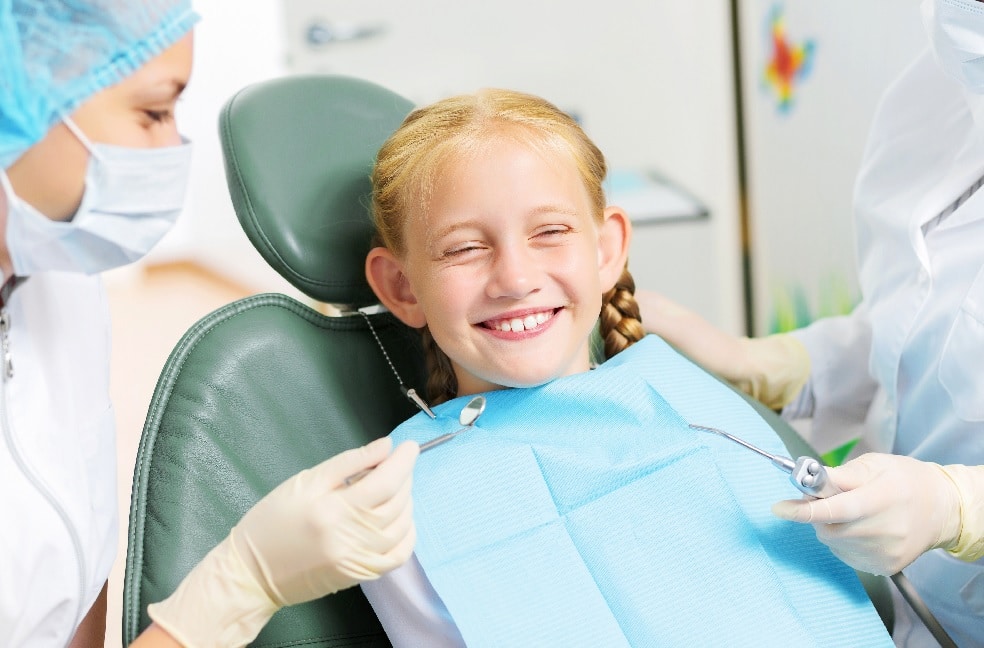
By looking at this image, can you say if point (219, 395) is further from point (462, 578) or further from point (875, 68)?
point (875, 68)

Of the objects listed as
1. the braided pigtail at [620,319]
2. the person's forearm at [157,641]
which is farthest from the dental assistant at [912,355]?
the person's forearm at [157,641]

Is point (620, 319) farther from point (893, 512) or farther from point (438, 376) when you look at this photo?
point (893, 512)

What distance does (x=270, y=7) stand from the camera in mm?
4652

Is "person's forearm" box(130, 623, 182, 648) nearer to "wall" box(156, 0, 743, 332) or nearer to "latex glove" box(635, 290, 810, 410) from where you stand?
"latex glove" box(635, 290, 810, 410)

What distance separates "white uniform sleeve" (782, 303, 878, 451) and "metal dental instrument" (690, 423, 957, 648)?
1.25 feet

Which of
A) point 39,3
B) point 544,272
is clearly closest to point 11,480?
point 39,3

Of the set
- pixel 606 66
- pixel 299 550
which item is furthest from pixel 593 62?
pixel 299 550

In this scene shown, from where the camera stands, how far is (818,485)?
45.0 inches

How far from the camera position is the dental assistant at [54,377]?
37.8 inches

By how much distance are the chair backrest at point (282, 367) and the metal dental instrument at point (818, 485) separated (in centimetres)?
46

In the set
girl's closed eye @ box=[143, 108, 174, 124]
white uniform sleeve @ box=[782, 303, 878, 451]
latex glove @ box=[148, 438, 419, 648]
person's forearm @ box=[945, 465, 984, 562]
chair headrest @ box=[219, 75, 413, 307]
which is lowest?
white uniform sleeve @ box=[782, 303, 878, 451]

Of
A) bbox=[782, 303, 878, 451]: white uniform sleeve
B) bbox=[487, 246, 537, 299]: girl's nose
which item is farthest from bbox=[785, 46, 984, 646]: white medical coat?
bbox=[487, 246, 537, 299]: girl's nose

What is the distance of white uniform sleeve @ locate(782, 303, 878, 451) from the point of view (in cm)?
173

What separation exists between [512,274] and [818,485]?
1.36 ft
